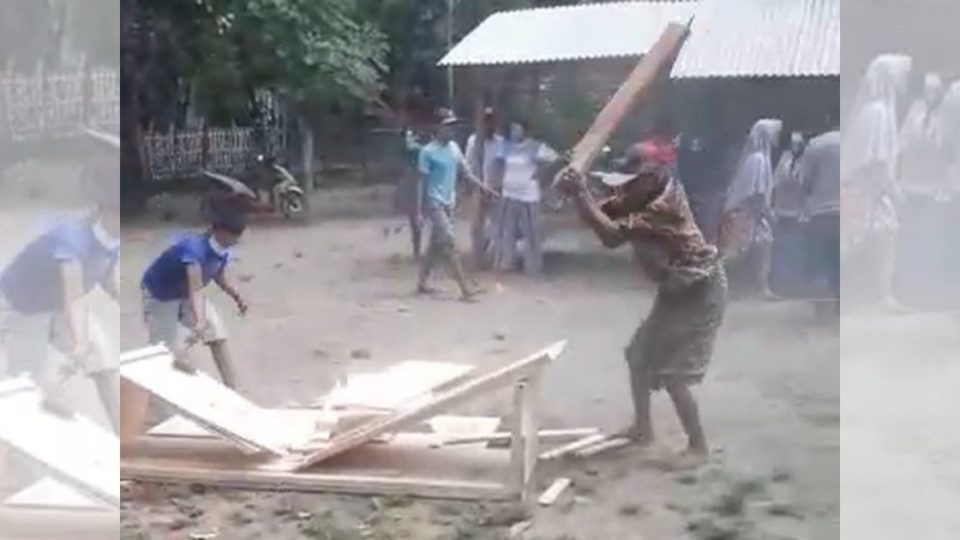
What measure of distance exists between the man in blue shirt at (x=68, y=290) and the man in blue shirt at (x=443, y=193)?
754 millimetres

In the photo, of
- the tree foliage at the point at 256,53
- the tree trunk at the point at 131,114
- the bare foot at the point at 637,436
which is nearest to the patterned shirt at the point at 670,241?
the bare foot at the point at 637,436

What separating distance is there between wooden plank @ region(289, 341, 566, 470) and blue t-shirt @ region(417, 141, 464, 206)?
15.5 inches

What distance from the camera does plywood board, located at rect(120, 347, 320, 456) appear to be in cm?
397

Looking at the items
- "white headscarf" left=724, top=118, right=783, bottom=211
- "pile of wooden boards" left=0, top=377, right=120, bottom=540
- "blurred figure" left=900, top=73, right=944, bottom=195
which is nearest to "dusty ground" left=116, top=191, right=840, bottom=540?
"pile of wooden boards" left=0, top=377, right=120, bottom=540

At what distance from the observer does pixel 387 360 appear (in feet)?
12.9

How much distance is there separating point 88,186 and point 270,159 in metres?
0.47

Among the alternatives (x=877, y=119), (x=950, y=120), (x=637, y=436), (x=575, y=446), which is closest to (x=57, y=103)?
(x=575, y=446)

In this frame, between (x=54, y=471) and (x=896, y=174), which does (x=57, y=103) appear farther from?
(x=896, y=174)

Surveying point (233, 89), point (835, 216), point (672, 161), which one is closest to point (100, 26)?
point (233, 89)

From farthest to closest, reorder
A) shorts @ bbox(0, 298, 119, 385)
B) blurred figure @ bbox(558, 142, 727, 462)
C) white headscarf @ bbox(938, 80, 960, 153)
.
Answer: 1. shorts @ bbox(0, 298, 119, 385)
2. blurred figure @ bbox(558, 142, 727, 462)
3. white headscarf @ bbox(938, 80, 960, 153)

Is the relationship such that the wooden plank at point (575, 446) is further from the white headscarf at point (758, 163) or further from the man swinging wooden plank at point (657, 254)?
the white headscarf at point (758, 163)

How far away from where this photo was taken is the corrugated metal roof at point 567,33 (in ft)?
12.2

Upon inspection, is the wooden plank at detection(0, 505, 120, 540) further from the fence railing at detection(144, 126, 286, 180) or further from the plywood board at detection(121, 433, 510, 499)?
the fence railing at detection(144, 126, 286, 180)

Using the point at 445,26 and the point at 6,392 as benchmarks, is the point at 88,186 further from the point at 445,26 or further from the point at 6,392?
the point at 445,26
